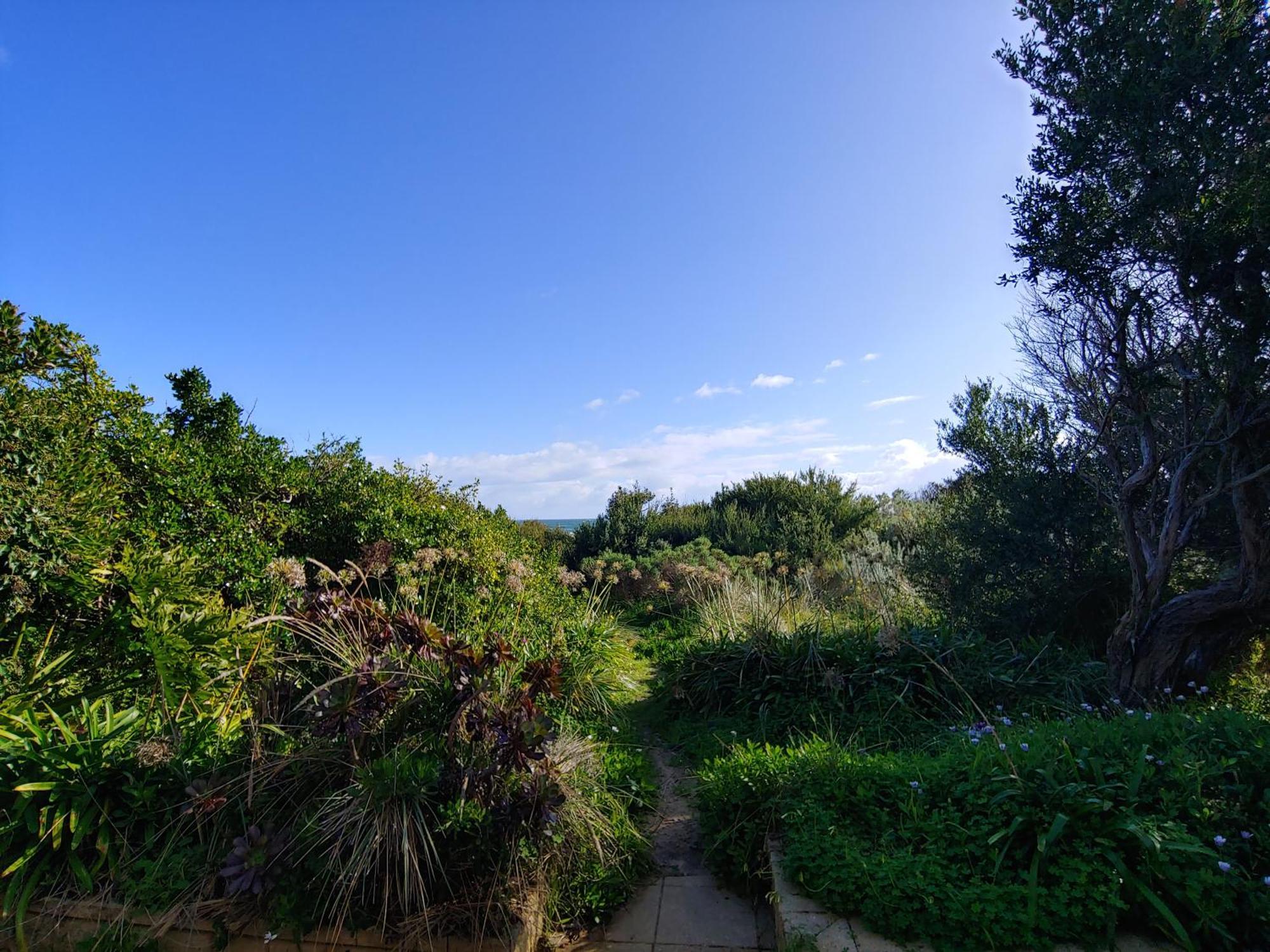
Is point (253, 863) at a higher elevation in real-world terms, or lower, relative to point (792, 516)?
lower

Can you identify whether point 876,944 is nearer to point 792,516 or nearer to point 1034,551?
point 1034,551

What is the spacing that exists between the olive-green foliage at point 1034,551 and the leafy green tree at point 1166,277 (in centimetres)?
39

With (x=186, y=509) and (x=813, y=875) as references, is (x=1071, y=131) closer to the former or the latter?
(x=813, y=875)

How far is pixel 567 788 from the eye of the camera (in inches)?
112

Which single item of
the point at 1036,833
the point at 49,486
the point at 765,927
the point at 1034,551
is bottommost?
the point at 765,927

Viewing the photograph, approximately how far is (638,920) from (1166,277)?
5382 millimetres

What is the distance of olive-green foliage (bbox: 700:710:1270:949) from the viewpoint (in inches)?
86.1

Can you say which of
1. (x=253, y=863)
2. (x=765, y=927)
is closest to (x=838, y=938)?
(x=765, y=927)

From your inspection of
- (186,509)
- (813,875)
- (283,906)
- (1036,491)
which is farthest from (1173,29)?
(186,509)

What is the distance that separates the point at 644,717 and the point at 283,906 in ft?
11.3

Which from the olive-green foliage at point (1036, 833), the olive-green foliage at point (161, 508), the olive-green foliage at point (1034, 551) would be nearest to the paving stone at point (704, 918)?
the olive-green foliage at point (1036, 833)

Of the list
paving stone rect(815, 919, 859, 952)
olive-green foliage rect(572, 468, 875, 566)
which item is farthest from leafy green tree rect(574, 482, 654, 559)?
paving stone rect(815, 919, 859, 952)

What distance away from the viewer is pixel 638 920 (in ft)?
9.19

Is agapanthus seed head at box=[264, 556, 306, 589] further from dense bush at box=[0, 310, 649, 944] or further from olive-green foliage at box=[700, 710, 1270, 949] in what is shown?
olive-green foliage at box=[700, 710, 1270, 949]
